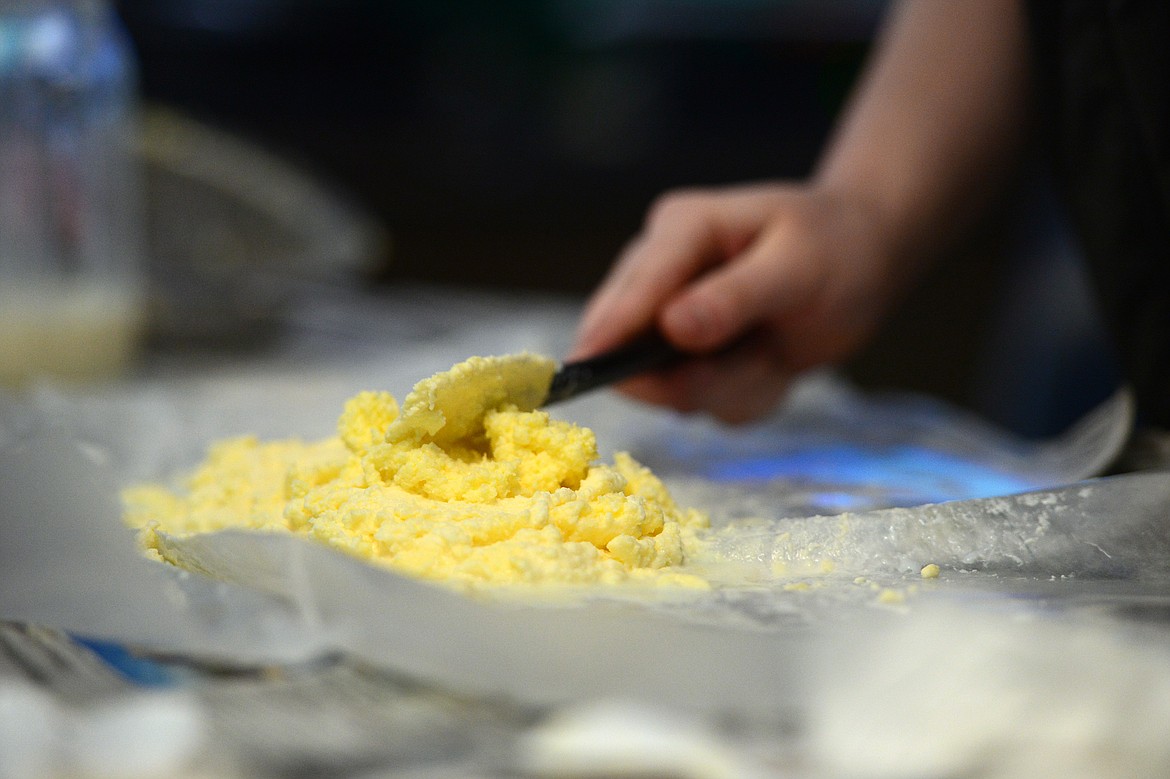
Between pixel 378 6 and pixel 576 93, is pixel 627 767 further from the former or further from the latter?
pixel 378 6

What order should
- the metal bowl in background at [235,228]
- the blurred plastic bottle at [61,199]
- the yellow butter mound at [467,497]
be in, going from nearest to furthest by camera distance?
the yellow butter mound at [467,497]
the blurred plastic bottle at [61,199]
the metal bowl in background at [235,228]

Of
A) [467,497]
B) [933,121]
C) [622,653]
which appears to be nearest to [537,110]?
[933,121]

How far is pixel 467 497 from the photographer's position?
41cm

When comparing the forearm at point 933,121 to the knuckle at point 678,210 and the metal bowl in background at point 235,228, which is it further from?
the metal bowl in background at point 235,228

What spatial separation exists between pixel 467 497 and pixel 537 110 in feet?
7.43

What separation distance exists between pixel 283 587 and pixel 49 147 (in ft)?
2.18

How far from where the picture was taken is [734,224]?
74 centimetres

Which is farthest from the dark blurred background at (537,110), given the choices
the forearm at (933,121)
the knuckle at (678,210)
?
the knuckle at (678,210)

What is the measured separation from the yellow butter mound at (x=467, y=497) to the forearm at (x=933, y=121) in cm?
46

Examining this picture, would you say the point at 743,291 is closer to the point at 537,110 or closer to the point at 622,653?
the point at 622,653

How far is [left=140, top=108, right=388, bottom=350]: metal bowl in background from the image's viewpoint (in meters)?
1.04

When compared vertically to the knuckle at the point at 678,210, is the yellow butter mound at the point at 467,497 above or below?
below

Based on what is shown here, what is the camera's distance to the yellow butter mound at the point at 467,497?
1.24ft

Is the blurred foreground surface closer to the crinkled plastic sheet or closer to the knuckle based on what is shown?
the crinkled plastic sheet
